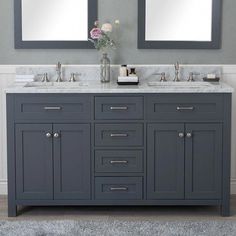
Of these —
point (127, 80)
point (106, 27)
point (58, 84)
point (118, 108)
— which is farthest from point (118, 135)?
point (106, 27)

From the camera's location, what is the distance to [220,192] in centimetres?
414

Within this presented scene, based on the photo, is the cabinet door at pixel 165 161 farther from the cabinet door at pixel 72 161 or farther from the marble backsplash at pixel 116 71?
the marble backsplash at pixel 116 71

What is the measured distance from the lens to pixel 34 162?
4125 mm

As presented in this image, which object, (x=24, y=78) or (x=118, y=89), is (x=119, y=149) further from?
(x=24, y=78)

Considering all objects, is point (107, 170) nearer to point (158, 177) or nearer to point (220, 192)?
point (158, 177)

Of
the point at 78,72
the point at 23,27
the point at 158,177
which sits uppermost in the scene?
the point at 23,27

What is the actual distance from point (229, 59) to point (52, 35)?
1222 millimetres

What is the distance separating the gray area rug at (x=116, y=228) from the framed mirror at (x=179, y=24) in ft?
4.10

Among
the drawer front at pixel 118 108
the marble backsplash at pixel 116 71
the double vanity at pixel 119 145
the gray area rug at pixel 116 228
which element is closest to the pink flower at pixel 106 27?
the marble backsplash at pixel 116 71

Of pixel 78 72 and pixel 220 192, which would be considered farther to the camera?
pixel 78 72

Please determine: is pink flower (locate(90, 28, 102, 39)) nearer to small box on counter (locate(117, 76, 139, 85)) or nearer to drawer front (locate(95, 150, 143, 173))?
small box on counter (locate(117, 76, 139, 85))

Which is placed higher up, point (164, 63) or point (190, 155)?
point (164, 63)

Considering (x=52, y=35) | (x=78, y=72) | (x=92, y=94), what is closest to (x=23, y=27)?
(x=52, y=35)

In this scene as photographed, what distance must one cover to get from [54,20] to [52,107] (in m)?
0.75
